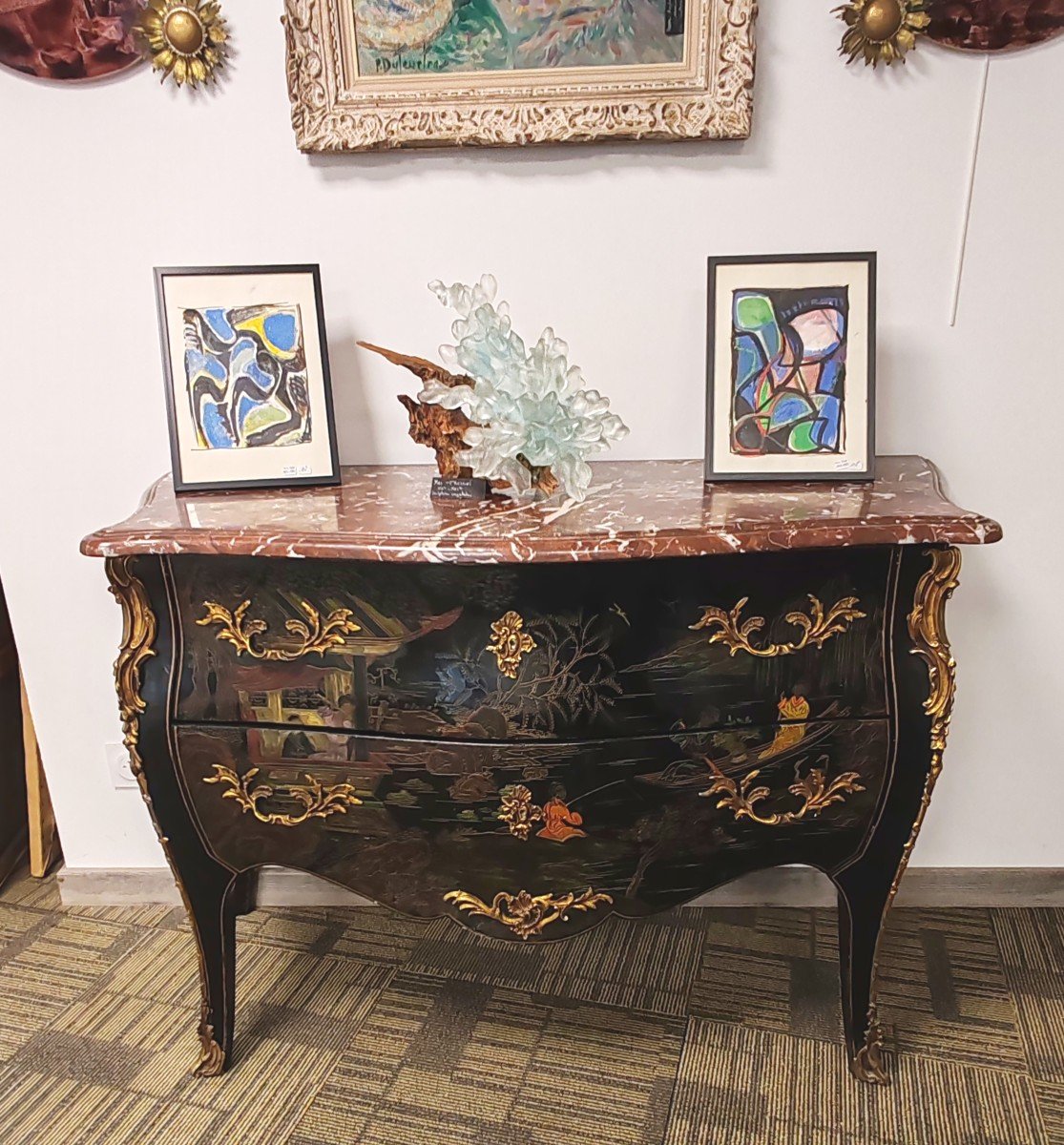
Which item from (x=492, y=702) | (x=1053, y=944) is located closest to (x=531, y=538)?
(x=492, y=702)

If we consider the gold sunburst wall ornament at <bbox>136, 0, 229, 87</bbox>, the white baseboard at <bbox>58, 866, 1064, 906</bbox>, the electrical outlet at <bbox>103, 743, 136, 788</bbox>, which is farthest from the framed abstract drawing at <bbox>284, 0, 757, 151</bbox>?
the white baseboard at <bbox>58, 866, 1064, 906</bbox>

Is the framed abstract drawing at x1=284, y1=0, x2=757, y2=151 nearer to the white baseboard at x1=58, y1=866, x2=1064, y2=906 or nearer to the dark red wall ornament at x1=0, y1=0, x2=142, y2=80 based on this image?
the dark red wall ornament at x1=0, y1=0, x2=142, y2=80

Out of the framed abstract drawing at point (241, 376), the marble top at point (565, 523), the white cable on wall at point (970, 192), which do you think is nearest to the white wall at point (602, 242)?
the white cable on wall at point (970, 192)

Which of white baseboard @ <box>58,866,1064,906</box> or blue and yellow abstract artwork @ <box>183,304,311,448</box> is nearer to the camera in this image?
blue and yellow abstract artwork @ <box>183,304,311,448</box>

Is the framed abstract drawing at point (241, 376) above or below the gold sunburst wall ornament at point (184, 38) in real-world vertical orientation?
Result: below

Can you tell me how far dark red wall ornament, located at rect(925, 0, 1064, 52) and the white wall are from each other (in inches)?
1.2

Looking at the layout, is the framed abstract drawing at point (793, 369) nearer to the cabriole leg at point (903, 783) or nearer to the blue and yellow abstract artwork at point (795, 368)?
the blue and yellow abstract artwork at point (795, 368)

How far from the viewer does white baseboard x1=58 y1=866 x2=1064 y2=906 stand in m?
1.98

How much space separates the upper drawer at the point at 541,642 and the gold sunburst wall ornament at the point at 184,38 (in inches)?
34.4

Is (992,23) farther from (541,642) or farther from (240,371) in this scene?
(240,371)

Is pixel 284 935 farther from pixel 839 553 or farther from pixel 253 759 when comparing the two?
pixel 839 553

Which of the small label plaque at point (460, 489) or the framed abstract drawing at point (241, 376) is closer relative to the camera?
the small label plaque at point (460, 489)

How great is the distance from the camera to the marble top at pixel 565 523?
1203mm

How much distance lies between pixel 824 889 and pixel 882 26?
1633 millimetres
